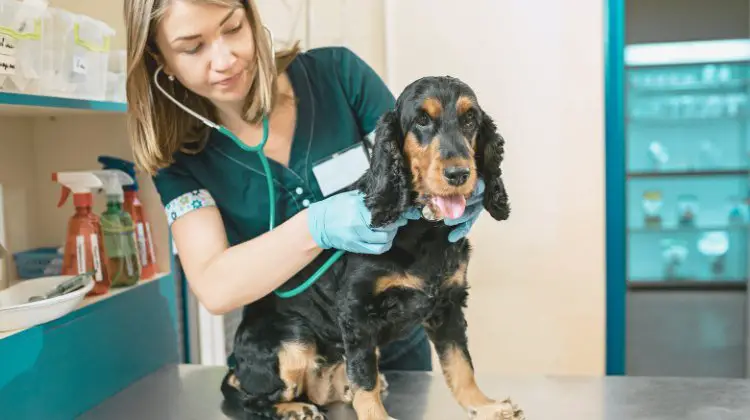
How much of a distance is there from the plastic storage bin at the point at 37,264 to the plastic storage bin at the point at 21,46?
1.55ft

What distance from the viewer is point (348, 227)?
1128mm

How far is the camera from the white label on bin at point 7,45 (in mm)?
1204

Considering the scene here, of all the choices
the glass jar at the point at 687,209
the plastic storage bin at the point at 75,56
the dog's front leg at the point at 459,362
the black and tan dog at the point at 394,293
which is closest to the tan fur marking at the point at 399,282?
the black and tan dog at the point at 394,293

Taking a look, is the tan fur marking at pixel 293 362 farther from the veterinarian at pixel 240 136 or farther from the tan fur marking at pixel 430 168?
the tan fur marking at pixel 430 168

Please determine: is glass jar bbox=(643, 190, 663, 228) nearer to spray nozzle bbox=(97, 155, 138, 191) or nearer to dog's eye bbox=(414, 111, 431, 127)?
spray nozzle bbox=(97, 155, 138, 191)

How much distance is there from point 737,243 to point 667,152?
83cm

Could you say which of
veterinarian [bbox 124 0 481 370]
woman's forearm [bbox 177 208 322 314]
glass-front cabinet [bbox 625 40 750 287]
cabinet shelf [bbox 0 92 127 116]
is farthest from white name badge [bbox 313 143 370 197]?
glass-front cabinet [bbox 625 40 750 287]

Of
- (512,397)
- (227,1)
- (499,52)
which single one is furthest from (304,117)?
(499,52)

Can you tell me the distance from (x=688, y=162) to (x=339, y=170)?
14.4 ft

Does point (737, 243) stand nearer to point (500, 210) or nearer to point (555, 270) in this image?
point (555, 270)

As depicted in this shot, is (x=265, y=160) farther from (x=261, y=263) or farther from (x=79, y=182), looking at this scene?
(x=79, y=182)

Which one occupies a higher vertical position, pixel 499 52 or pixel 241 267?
pixel 499 52

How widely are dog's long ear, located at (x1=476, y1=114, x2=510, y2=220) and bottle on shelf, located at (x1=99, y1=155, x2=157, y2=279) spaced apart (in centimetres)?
97

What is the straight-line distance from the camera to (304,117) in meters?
1.39
